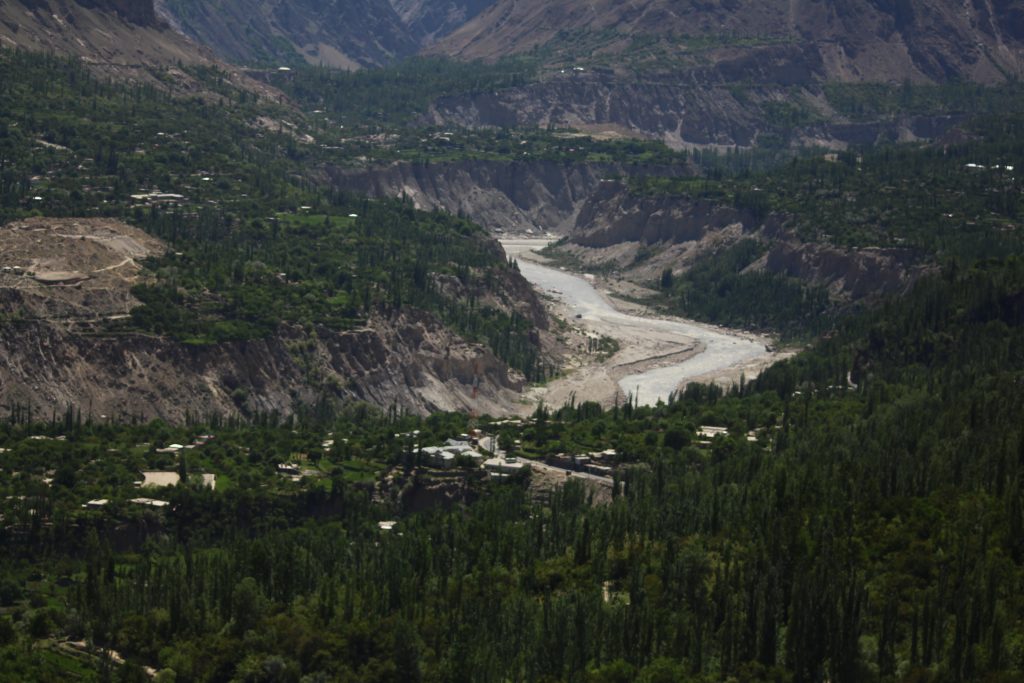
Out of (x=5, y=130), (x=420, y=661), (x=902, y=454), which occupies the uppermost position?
(x=5, y=130)

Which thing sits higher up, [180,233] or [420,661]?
[180,233]

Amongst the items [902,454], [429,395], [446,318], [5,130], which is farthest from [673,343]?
[902,454]

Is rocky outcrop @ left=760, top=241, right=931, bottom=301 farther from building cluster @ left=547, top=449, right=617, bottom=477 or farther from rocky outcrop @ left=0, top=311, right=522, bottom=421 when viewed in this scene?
building cluster @ left=547, top=449, right=617, bottom=477

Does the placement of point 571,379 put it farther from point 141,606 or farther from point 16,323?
point 141,606

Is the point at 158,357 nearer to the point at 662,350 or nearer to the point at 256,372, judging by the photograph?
the point at 256,372

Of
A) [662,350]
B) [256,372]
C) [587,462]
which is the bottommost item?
[587,462]

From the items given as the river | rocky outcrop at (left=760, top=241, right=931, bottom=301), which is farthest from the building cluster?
rocky outcrop at (left=760, top=241, right=931, bottom=301)

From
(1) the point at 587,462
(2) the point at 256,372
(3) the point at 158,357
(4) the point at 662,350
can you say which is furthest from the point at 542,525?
(4) the point at 662,350
